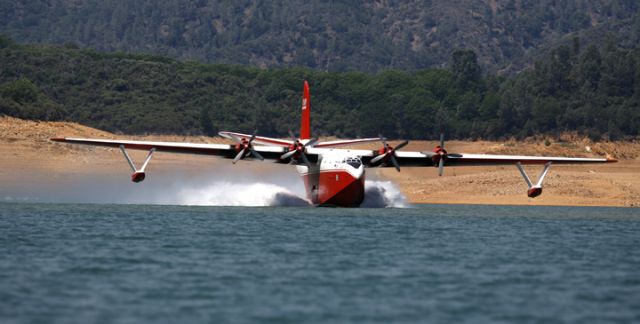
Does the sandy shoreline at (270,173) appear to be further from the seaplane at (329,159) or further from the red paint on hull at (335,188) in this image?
the seaplane at (329,159)

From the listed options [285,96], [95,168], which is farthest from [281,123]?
[95,168]

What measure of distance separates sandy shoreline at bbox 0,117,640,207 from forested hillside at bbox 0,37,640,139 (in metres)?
30.1

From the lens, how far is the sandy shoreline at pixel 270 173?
89812 mm

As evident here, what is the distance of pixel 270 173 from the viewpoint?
3824 inches

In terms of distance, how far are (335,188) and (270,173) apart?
36.7 meters

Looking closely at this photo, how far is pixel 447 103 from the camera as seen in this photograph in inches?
6629

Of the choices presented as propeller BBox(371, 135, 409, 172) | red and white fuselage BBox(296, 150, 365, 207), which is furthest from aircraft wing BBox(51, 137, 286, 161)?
propeller BBox(371, 135, 409, 172)

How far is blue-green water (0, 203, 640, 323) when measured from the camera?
24.3m

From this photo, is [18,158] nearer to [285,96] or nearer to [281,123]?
[281,123]

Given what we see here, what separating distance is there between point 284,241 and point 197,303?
14.7 metres

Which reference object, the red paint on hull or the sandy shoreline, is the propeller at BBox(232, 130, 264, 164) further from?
the sandy shoreline

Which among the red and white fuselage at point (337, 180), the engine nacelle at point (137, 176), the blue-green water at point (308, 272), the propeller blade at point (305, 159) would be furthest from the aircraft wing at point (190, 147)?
the blue-green water at point (308, 272)

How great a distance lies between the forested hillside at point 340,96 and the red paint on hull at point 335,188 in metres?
76.7

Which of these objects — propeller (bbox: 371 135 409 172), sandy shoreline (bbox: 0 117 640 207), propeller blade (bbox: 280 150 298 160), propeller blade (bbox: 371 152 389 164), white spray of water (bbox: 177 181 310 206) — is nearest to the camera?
propeller blade (bbox: 280 150 298 160)
